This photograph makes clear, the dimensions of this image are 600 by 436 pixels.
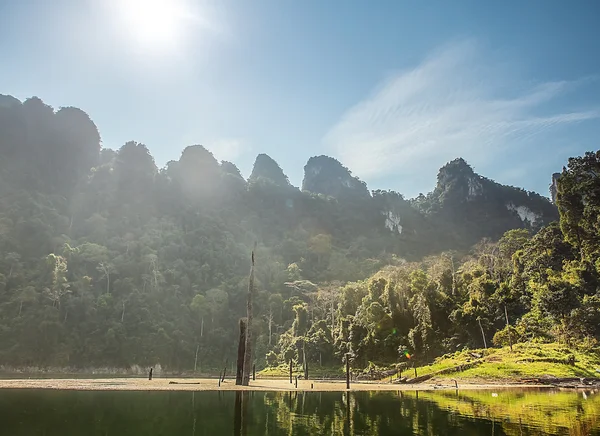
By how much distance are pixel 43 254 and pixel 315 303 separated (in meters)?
52.0

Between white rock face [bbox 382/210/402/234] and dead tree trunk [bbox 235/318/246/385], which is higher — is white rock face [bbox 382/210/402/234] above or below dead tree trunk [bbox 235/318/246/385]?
above

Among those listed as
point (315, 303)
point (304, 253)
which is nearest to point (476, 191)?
point (304, 253)

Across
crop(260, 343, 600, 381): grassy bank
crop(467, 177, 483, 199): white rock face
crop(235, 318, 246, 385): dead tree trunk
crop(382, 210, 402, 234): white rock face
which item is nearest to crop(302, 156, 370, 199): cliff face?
crop(382, 210, 402, 234): white rock face

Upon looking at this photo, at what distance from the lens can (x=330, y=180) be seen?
178375mm

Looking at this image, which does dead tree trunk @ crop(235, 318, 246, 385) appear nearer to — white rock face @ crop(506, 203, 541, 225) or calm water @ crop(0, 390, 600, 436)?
calm water @ crop(0, 390, 600, 436)

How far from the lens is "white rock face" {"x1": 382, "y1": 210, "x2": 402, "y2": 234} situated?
154m

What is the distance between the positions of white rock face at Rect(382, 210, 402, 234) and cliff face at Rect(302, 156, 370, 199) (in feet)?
50.3

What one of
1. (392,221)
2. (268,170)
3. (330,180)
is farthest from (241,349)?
(330,180)

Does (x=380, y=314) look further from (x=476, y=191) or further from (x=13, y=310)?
(x=476, y=191)

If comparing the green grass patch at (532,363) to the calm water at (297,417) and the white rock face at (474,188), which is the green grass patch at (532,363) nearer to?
the calm water at (297,417)

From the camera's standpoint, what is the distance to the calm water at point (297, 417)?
13289 millimetres

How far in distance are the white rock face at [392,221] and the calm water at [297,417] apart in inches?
5257

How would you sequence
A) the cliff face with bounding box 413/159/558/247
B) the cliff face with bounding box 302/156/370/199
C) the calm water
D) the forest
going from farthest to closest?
1. the cliff face with bounding box 302/156/370/199
2. the cliff face with bounding box 413/159/558/247
3. the forest
4. the calm water

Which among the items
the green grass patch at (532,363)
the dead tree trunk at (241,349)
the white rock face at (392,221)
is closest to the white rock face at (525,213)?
the white rock face at (392,221)
